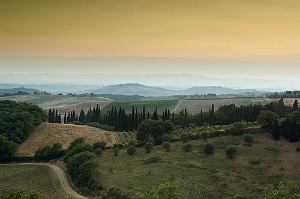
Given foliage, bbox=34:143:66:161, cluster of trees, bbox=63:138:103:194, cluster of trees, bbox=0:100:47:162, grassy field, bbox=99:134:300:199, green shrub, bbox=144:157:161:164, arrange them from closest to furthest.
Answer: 1. grassy field, bbox=99:134:300:199
2. cluster of trees, bbox=63:138:103:194
3. green shrub, bbox=144:157:161:164
4. foliage, bbox=34:143:66:161
5. cluster of trees, bbox=0:100:47:162

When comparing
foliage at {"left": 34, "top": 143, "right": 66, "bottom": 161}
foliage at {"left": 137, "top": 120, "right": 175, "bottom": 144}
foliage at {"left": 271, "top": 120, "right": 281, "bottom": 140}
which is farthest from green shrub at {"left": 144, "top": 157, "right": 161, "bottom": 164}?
foliage at {"left": 34, "top": 143, "right": 66, "bottom": 161}

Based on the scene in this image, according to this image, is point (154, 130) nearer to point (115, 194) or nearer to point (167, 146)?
point (167, 146)

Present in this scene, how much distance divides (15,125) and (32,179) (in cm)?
4012

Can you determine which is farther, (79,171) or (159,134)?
(159,134)

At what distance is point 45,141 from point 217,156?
6332 centimetres

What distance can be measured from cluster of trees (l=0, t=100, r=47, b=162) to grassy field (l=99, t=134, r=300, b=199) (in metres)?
34.0

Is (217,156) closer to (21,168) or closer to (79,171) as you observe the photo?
(79,171)

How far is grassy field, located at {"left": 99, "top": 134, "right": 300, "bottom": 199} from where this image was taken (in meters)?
58.3

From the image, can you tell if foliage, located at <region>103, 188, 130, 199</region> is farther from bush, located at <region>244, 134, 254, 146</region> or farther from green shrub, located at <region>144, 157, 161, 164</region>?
bush, located at <region>244, 134, 254, 146</region>

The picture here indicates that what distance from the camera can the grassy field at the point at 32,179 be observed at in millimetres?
70438

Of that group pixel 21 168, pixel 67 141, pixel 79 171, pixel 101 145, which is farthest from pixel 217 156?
pixel 67 141

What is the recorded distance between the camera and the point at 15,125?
11562 centimetres

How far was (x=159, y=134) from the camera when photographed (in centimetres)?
9662

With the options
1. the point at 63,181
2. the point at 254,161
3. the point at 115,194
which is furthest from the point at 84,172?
the point at 254,161
